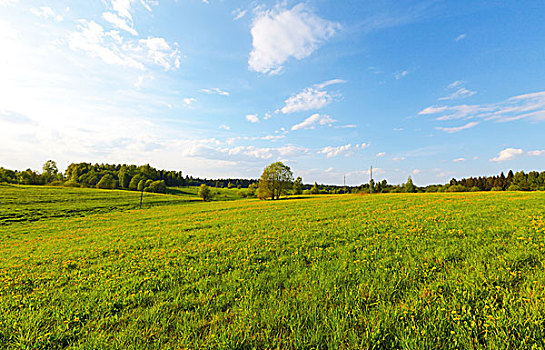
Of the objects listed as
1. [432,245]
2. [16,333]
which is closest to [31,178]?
[16,333]

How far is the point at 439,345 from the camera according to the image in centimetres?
333

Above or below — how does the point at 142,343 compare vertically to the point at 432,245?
below

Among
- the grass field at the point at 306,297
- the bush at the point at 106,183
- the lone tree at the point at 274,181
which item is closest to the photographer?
the grass field at the point at 306,297

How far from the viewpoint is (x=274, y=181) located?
69312 millimetres

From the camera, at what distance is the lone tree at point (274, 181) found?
226 ft

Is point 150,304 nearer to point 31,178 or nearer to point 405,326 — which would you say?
point 405,326

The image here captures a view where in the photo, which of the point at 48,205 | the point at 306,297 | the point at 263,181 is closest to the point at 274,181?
the point at 263,181

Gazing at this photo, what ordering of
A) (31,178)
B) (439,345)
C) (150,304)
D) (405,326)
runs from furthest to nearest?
1. (31,178)
2. (150,304)
3. (405,326)
4. (439,345)

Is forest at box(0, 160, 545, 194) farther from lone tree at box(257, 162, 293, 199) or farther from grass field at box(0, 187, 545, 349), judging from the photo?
grass field at box(0, 187, 545, 349)

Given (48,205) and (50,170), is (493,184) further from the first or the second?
(50,170)

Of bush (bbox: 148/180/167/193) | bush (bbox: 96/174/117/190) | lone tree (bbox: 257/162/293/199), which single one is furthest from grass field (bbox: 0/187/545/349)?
bush (bbox: 96/174/117/190)

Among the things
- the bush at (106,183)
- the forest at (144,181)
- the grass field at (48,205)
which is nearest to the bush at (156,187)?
the forest at (144,181)

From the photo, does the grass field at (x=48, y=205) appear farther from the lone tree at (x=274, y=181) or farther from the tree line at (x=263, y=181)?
the lone tree at (x=274, y=181)

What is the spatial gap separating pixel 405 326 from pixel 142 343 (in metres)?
4.67
